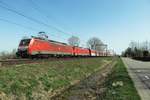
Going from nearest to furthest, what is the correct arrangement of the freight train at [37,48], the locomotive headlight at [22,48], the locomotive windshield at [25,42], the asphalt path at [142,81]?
the asphalt path at [142,81] < the locomotive headlight at [22,48] < the freight train at [37,48] < the locomotive windshield at [25,42]

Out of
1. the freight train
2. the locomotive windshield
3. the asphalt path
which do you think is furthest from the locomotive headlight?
the asphalt path

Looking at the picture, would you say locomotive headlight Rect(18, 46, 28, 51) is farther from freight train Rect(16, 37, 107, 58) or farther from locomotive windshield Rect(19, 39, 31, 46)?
locomotive windshield Rect(19, 39, 31, 46)

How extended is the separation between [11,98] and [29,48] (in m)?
24.2

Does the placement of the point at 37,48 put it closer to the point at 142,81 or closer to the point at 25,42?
the point at 25,42

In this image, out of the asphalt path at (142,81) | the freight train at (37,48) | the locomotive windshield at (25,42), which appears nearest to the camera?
the asphalt path at (142,81)

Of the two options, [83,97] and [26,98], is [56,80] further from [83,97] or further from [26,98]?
[26,98]

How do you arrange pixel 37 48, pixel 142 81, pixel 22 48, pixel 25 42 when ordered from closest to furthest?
pixel 142 81
pixel 22 48
pixel 25 42
pixel 37 48

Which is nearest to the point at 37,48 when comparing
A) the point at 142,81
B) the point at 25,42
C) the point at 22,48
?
the point at 25,42

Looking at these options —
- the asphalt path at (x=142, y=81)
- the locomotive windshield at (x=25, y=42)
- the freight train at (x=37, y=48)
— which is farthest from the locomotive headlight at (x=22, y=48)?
the asphalt path at (x=142, y=81)

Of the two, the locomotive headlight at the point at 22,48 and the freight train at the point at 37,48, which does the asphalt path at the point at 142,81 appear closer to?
the freight train at the point at 37,48

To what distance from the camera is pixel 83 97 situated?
15609 millimetres

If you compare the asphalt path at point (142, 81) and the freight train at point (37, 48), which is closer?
the asphalt path at point (142, 81)

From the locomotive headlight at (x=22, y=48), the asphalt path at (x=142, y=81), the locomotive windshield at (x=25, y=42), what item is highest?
the locomotive windshield at (x=25, y=42)

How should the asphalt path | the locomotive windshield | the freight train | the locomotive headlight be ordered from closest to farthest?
the asphalt path → the locomotive headlight → the freight train → the locomotive windshield
